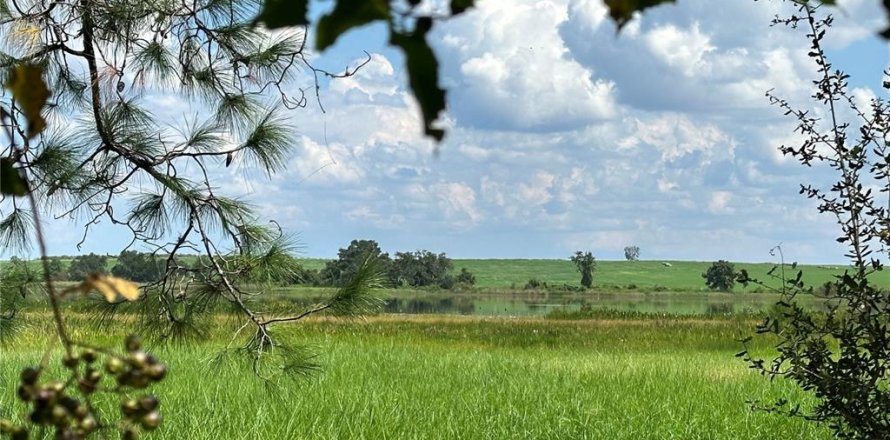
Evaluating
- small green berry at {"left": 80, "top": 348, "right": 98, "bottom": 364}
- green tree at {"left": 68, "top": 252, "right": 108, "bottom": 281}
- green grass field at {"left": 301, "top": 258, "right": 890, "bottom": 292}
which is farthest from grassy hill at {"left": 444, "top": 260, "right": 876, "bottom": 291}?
small green berry at {"left": 80, "top": 348, "right": 98, "bottom": 364}

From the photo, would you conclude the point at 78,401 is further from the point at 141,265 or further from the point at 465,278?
the point at 465,278

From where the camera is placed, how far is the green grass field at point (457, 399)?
468 centimetres

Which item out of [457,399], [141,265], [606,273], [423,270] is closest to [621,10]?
[141,265]

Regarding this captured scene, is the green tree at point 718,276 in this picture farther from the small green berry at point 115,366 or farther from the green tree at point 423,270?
the small green berry at point 115,366

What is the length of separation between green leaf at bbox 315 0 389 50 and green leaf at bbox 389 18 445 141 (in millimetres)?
17

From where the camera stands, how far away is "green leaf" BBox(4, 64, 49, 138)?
62cm

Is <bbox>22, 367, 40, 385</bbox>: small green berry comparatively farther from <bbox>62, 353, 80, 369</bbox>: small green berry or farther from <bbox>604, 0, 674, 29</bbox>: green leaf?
<bbox>604, 0, 674, 29</bbox>: green leaf

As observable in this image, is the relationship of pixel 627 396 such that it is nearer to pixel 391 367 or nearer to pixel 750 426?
pixel 750 426

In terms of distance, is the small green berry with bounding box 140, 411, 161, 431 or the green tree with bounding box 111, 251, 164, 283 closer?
the small green berry with bounding box 140, 411, 161, 431

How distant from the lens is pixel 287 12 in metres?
0.53

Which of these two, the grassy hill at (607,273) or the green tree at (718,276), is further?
the grassy hill at (607,273)

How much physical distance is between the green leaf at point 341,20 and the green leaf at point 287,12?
37mm

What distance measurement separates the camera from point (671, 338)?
17.3 metres

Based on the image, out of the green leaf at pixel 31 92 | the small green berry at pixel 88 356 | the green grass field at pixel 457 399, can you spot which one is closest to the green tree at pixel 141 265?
the green grass field at pixel 457 399
